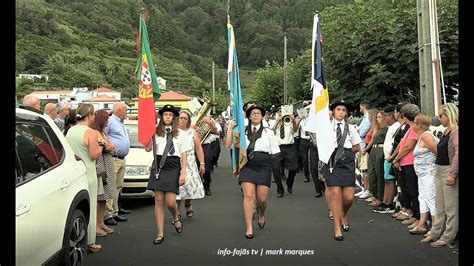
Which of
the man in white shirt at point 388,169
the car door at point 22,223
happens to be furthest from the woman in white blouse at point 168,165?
the man in white shirt at point 388,169

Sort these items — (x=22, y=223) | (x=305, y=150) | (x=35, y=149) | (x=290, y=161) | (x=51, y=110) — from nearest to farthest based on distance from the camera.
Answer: (x=22, y=223)
(x=35, y=149)
(x=51, y=110)
(x=290, y=161)
(x=305, y=150)

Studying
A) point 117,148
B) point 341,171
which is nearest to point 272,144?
point 341,171

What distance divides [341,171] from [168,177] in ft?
7.43

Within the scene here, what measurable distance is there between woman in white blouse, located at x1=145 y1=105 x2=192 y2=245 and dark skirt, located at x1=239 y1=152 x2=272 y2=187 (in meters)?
0.82

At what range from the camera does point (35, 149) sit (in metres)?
4.43

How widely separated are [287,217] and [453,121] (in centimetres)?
319

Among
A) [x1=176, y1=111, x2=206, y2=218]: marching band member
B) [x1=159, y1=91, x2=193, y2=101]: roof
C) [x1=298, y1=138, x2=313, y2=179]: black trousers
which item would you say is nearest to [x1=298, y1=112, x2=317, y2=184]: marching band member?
[x1=298, y1=138, x2=313, y2=179]: black trousers

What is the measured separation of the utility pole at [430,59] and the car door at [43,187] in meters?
6.17

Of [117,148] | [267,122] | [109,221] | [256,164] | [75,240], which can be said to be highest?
[267,122]

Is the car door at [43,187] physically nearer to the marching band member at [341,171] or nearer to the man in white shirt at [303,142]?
the marching band member at [341,171]

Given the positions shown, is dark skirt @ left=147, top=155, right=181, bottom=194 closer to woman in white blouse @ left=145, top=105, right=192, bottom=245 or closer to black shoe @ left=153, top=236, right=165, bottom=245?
woman in white blouse @ left=145, top=105, right=192, bottom=245

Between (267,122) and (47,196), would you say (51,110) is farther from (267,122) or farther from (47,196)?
(47,196)

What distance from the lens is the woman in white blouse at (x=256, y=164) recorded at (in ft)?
22.6

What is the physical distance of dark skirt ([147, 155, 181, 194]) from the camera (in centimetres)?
664
